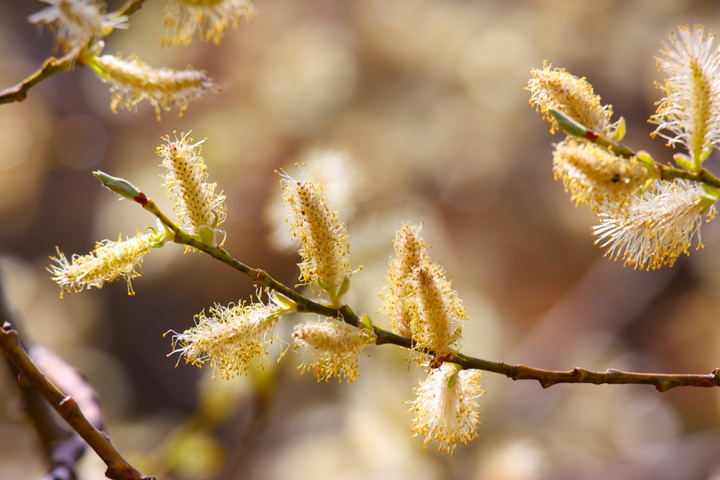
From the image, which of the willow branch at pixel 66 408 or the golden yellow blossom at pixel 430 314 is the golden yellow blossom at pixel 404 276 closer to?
the golden yellow blossom at pixel 430 314

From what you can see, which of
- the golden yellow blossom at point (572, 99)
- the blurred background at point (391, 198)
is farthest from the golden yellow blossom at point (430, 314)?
the blurred background at point (391, 198)

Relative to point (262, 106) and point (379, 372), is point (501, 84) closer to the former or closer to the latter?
point (262, 106)

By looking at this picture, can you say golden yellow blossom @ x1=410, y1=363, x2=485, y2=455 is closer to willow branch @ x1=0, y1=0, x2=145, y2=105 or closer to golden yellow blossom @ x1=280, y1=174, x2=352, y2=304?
golden yellow blossom @ x1=280, y1=174, x2=352, y2=304

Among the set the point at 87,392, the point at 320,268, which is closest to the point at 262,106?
the point at 87,392

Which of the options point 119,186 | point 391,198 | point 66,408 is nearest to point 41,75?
point 119,186

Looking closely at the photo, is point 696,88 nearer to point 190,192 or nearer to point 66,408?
point 190,192

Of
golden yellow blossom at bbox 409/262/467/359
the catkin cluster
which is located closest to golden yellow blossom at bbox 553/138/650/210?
the catkin cluster

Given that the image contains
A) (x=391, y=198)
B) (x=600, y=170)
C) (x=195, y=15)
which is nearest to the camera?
(x=600, y=170)
